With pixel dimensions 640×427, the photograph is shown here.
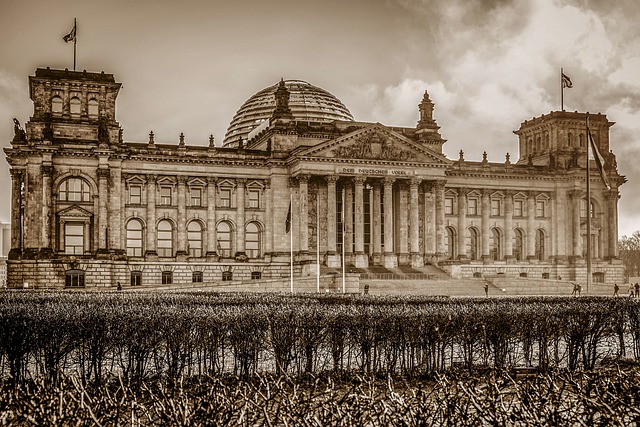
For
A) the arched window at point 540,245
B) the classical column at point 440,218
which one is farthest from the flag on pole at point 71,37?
the arched window at point 540,245

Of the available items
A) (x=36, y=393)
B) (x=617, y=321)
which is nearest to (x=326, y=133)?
(x=617, y=321)

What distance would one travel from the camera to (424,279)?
82.1 m

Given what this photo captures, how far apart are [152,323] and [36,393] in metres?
12.0

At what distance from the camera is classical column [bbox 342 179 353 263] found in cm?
8799

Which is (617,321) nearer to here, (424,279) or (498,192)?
(424,279)

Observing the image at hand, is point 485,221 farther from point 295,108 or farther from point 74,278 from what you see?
point 74,278

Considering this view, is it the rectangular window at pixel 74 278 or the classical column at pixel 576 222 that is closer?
the rectangular window at pixel 74 278

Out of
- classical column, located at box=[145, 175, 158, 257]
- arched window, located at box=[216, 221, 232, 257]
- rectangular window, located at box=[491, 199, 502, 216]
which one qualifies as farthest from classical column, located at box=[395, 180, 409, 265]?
classical column, located at box=[145, 175, 158, 257]

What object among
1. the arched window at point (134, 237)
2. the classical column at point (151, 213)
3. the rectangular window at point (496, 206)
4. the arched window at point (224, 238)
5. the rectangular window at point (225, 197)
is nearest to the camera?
the arched window at point (134, 237)

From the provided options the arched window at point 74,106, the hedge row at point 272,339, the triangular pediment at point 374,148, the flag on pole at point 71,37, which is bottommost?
the hedge row at point 272,339

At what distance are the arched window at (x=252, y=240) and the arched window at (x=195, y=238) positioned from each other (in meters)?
5.05

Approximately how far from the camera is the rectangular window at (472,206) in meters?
100

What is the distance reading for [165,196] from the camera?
86.6m

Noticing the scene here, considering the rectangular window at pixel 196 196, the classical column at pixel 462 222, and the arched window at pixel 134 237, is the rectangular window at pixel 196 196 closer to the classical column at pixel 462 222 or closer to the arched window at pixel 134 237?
the arched window at pixel 134 237
